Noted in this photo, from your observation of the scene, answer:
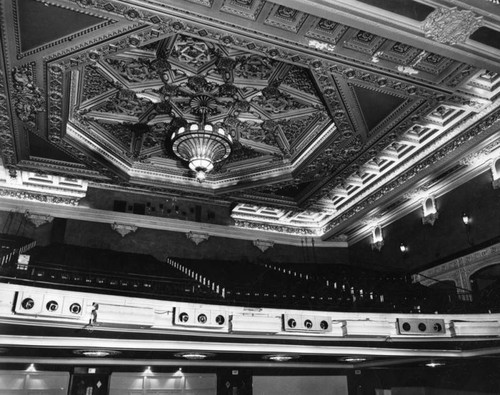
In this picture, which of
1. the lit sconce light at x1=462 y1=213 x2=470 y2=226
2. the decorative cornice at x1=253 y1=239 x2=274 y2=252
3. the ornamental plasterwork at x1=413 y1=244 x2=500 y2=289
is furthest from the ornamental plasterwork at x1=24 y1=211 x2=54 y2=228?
the lit sconce light at x1=462 y1=213 x2=470 y2=226

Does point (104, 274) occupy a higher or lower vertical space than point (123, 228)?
lower

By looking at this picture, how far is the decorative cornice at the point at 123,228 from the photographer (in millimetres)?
13023

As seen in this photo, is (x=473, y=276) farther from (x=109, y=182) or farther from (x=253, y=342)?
(x=109, y=182)

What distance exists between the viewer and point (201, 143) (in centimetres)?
940

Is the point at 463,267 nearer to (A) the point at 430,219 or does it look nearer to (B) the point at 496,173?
(A) the point at 430,219

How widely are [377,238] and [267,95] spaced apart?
6397 millimetres

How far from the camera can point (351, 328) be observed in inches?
352

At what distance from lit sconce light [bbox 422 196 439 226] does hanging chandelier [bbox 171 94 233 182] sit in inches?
223

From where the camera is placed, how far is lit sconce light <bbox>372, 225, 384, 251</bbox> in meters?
13.3

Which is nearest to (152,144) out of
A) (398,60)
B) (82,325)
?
(82,325)

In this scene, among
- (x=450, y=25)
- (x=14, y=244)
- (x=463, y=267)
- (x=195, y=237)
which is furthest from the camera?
(x=195, y=237)

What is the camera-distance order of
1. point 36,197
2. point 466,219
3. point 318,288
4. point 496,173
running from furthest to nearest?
point 36,197, point 318,288, point 466,219, point 496,173

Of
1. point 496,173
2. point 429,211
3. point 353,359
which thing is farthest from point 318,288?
point 496,173

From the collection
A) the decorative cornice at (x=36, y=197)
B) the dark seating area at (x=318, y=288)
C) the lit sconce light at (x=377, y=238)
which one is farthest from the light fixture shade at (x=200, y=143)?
the lit sconce light at (x=377, y=238)
